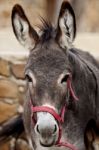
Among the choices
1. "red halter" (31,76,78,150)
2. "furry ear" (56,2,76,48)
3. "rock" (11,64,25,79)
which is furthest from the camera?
"rock" (11,64,25,79)

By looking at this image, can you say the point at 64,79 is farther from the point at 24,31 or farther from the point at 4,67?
the point at 4,67

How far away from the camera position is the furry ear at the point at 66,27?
4.91 meters

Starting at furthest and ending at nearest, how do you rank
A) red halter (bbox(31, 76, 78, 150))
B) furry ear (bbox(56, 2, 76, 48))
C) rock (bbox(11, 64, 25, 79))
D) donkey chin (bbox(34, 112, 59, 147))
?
rock (bbox(11, 64, 25, 79))
furry ear (bbox(56, 2, 76, 48))
red halter (bbox(31, 76, 78, 150))
donkey chin (bbox(34, 112, 59, 147))

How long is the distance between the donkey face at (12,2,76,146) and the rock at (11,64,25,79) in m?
1.30

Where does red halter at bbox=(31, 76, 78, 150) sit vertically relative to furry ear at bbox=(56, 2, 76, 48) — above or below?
below

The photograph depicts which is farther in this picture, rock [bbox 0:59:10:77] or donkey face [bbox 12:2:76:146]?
rock [bbox 0:59:10:77]

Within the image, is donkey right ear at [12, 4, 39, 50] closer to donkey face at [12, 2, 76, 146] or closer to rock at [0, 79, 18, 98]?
donkey face at [12, 2, 76, 146]

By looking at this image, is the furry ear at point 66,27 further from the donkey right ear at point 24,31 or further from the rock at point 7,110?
the rock at point 7,110

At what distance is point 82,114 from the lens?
17.6 feet

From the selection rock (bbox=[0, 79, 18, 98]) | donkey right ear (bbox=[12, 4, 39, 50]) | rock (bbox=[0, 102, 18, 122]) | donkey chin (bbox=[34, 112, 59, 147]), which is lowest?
rock (bbox=[0, 102, 18, 122])

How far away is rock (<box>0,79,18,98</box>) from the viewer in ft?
21.2

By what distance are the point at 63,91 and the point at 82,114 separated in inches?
24.5

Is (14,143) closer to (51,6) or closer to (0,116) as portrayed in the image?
(0,116)

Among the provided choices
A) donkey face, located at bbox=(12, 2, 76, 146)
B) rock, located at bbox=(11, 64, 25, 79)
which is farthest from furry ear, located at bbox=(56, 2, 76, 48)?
rock, located at bbox=(11, 64, 25, 79)
